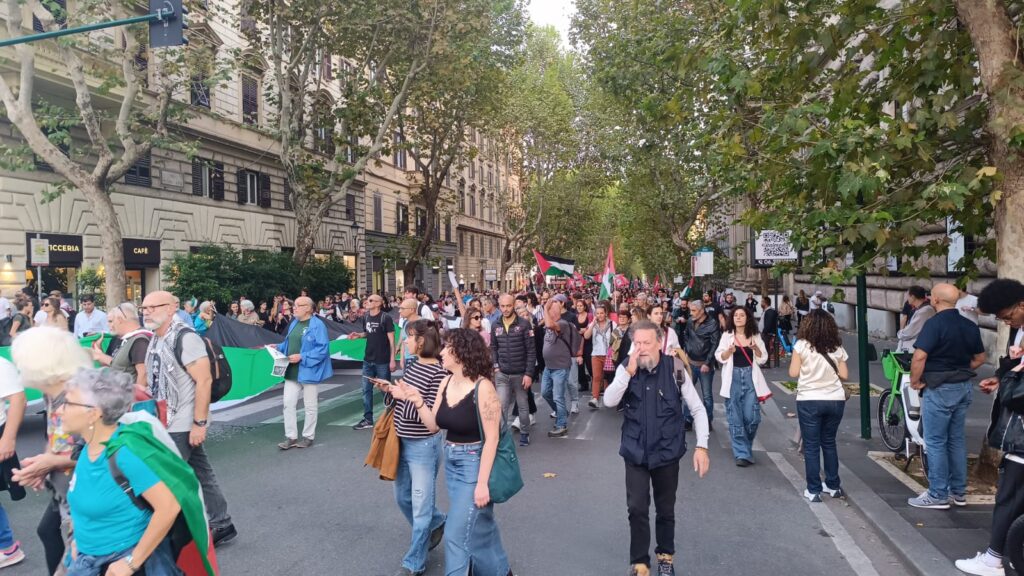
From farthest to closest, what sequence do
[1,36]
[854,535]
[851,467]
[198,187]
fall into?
[198,187] < [1,36] < [851,467] < [854,535]

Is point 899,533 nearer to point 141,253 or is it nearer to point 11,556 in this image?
point 11,556

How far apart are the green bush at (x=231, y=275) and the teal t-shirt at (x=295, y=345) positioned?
11117 mm

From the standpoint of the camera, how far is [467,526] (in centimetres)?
410

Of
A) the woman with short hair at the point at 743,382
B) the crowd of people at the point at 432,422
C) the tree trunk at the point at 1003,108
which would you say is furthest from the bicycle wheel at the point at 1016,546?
the woman with short hair at the point at 743,382

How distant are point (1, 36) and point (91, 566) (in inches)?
673

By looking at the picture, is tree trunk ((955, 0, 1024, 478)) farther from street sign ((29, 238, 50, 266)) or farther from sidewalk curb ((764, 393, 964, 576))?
Result: street sign ((29, 238, 50, 266))

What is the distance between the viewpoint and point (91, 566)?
284 cm

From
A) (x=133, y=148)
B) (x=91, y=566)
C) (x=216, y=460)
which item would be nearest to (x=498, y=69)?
(x=133, y=148)

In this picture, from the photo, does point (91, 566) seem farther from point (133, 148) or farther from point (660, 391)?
point (133, 148)

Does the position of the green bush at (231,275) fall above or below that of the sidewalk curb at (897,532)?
above

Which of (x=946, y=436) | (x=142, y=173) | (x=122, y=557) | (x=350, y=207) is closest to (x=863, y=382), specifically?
(x=946, y=436)

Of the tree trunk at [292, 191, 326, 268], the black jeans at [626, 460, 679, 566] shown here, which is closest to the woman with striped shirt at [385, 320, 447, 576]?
the black jeans at [626, 460, 679, 566]

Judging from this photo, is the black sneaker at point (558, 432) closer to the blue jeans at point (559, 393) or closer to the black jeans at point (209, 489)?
the blue jeans at point (559, 393)

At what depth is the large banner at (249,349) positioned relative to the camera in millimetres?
10273
